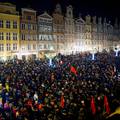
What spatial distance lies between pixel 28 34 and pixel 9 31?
517 cm

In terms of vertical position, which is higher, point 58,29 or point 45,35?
point 58,29

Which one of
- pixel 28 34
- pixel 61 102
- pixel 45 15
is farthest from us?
pixel 45 15

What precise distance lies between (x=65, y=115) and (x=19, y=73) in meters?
13.6

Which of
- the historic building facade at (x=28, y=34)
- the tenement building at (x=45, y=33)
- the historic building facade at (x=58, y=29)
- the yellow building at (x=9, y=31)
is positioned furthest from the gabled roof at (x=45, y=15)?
the yellow building at (x=9, y=31)

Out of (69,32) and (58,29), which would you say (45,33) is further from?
(69,32)

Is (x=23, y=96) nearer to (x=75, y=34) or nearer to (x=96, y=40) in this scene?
(x=75, y=34)

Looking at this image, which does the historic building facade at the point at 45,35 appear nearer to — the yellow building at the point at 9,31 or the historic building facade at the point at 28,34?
the historic building facade at the point at 28,34

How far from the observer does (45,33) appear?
6188 centimetres

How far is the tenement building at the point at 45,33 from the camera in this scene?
52.5 m

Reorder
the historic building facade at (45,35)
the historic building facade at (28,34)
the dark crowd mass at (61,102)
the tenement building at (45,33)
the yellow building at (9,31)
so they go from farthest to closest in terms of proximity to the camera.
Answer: the historic building facade at (45,35), the historic building facade at (28,34), the tenement building at (45,33), the yellow building at (9,31), the dark crowd mass at (61,102)

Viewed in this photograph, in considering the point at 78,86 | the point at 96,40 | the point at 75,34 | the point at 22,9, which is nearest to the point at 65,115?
the point at 78,86

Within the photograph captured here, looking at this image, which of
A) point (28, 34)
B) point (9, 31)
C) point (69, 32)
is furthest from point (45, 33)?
point (69, 32)

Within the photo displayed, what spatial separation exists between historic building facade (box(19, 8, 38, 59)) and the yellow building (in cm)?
123

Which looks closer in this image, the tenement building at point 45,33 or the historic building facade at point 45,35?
the tenement building at point 45,33
